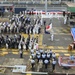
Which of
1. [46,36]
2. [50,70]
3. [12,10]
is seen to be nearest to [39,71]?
[50,70]

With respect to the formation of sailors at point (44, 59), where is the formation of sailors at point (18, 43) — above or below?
below

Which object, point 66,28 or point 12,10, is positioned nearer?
point 66,28

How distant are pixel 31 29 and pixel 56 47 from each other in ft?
19.3

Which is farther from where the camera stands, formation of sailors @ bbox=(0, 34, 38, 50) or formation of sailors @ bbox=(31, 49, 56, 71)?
formation of sailors @ bbox=(0, 34, 38, 50)

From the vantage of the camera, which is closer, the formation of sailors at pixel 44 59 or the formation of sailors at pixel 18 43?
the formation of sailors at pixel 44 59

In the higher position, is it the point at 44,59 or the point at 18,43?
the point at 44,59

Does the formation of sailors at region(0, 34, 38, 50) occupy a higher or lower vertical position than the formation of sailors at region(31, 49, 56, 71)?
lower

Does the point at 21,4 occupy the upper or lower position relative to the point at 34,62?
lower

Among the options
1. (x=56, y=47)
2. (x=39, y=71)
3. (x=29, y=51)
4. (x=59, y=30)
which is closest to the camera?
(x=39, y=71)

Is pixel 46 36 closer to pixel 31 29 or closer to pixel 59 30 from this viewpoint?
pixel 31 29

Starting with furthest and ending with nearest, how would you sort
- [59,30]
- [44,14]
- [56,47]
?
[44,14] → [59,30] → [56,47]

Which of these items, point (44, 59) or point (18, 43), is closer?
point (44, 59)

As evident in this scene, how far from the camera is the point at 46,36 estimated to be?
3672 cm

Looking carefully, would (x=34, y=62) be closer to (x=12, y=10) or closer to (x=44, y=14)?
(x=44, y=14)
